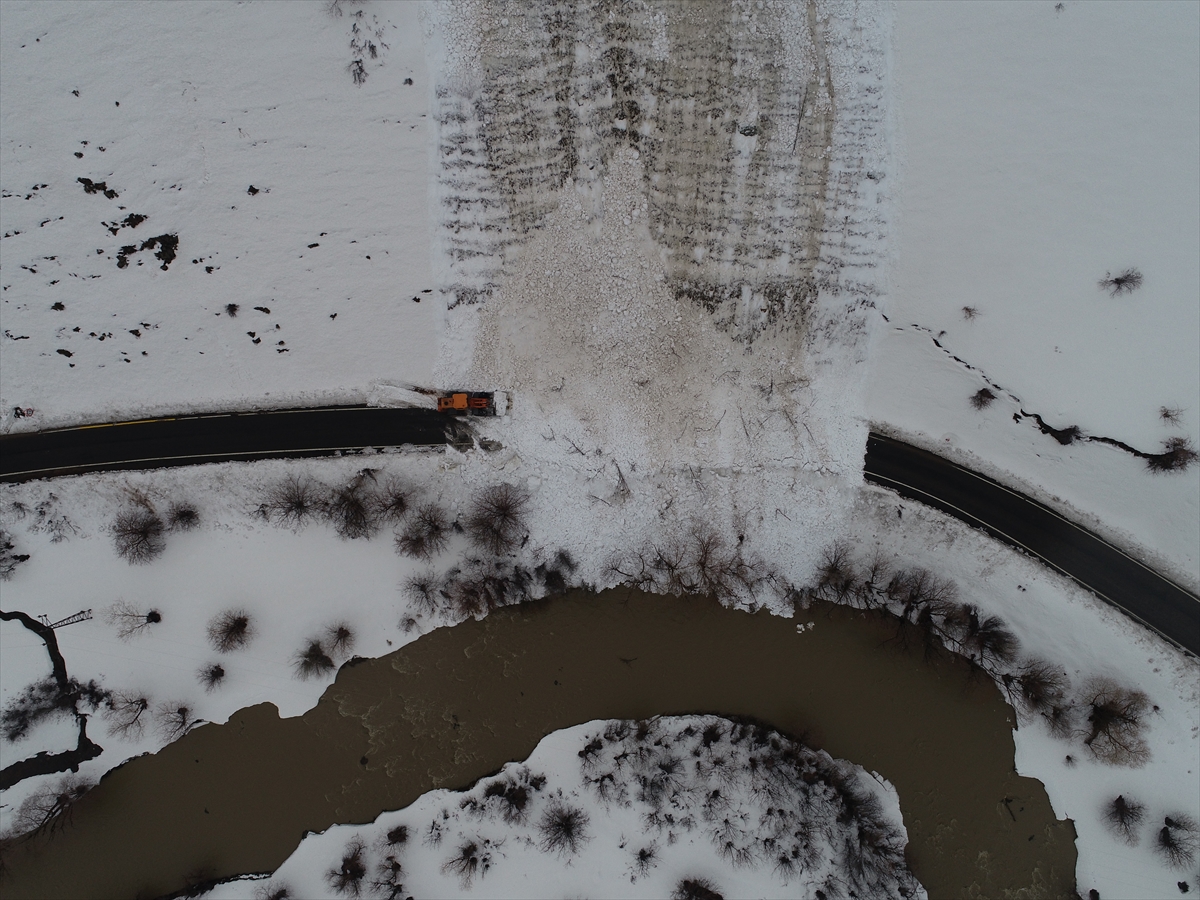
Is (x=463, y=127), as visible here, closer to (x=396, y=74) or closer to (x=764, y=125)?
(x=396, y=74)

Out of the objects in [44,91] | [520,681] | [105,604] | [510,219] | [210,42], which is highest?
[210,42]

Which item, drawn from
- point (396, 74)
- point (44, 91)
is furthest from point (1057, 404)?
point (44, 91)

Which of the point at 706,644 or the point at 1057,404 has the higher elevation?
the point at 1057,404

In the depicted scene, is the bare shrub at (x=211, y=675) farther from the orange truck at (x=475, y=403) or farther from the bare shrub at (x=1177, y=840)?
the bare shrub at (x=1177, y=840)

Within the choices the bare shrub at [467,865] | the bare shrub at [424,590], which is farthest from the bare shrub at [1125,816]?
the bare shrub at [424,590]

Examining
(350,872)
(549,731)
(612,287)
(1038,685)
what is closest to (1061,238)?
(612,287)

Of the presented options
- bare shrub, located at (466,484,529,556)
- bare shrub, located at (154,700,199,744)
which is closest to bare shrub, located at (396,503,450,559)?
bare shrub, located at (466,484,529,556)

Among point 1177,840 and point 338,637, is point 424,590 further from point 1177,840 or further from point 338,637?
point 1177,840

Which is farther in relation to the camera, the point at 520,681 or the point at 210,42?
the point at 520,681
